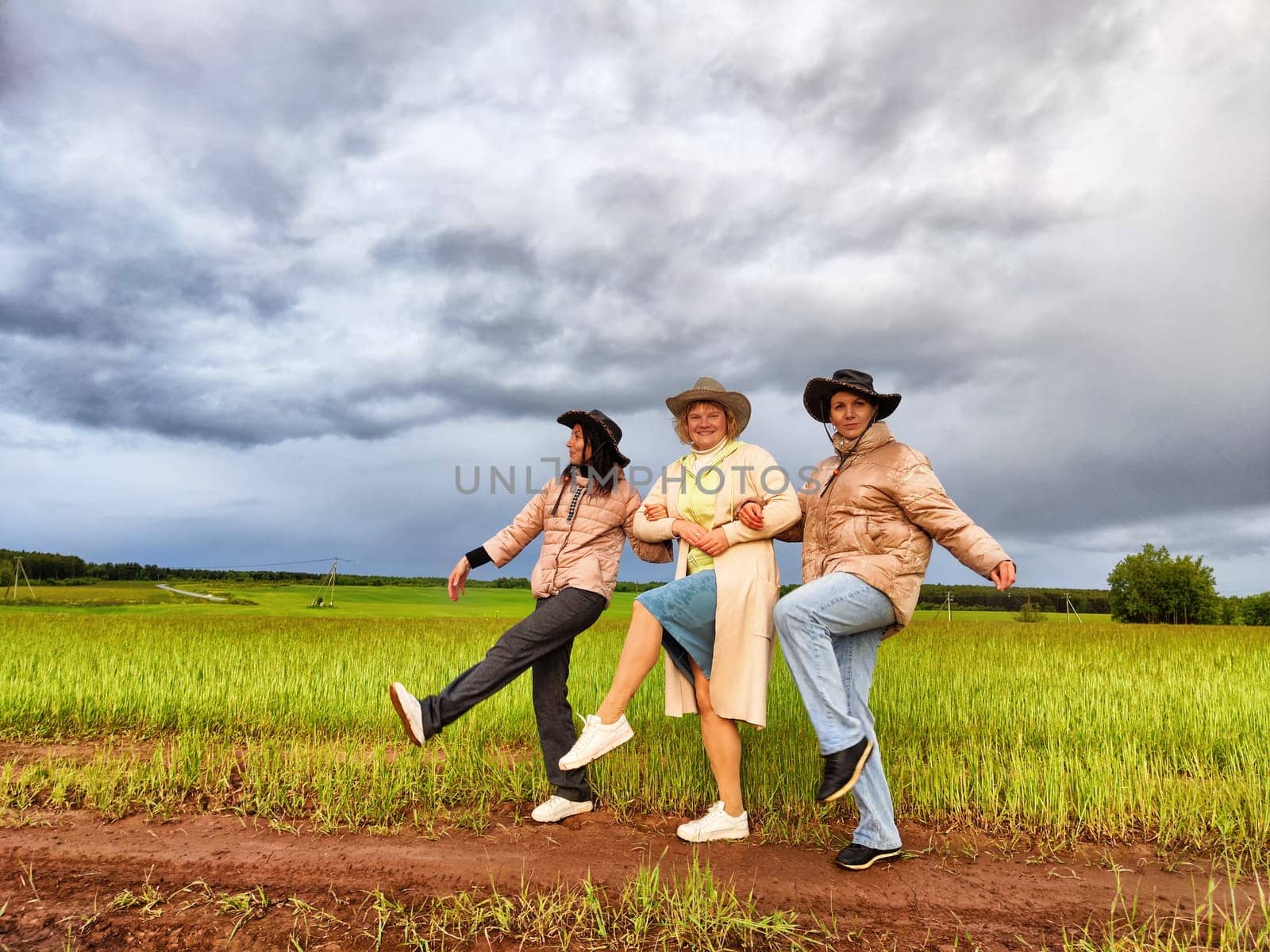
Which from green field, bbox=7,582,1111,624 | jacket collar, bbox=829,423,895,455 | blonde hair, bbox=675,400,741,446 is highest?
blonde hair, bbox=675,400,741,446

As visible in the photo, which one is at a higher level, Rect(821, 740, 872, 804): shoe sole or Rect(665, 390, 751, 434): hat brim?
Rect(665, 390, 751, 434): hat brim

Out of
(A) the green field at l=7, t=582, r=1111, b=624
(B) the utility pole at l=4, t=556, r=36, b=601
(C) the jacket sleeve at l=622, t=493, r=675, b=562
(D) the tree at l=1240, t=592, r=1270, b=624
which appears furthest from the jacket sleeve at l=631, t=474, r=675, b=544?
(D) the tree at l=1240, t=592, r=1270, b=624

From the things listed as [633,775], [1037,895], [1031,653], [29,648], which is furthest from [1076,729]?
[29,648]

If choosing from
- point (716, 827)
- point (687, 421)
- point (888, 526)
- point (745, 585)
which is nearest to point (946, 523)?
point (888, 526)

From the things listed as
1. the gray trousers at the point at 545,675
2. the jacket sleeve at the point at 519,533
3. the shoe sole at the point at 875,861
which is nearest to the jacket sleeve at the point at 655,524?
the gray trousers at the point at 545,675

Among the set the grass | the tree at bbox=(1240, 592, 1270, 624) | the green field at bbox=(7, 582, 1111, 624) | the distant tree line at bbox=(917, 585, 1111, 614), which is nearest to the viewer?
the grass

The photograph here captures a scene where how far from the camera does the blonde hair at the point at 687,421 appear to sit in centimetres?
450

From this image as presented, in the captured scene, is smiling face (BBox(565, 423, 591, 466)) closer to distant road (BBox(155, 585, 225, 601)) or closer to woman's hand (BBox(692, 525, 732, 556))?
woman's hand (BBox(692, 525, 732, 556))

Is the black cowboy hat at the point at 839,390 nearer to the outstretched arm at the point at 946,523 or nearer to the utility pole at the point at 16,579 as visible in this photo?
the outstretched arm at the point at 946,523

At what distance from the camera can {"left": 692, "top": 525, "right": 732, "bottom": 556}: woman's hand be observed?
416 centimetres

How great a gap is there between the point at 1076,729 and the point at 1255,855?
3.03m

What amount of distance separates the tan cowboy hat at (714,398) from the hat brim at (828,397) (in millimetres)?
365

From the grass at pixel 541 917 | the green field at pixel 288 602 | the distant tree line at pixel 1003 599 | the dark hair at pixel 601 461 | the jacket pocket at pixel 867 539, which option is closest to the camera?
the grass at pixel 541 917

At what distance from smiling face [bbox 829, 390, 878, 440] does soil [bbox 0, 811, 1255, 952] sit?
2330mm
